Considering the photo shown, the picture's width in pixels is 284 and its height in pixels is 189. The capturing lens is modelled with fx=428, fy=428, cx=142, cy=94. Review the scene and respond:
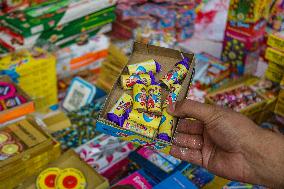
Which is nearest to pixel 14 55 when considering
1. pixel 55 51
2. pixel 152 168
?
pixel 55 51

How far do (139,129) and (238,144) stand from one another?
0.48 meters

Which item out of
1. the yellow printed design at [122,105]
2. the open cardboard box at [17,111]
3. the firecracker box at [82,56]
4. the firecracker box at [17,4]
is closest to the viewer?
the yellow printed design at [122,105]

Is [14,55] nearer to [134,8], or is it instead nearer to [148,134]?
[134,8]

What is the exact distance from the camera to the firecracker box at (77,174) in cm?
217

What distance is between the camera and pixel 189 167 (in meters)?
2.42

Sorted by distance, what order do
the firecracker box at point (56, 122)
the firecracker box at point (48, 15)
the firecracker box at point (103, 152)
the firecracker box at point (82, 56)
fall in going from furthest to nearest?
the firecracker box at point (82, 56) < the firecracker box at point (48, 15) < the firecracker box at point (56, 122) < the firecracker box at point (103, 152)

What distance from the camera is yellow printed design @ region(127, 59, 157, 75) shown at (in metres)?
2.25

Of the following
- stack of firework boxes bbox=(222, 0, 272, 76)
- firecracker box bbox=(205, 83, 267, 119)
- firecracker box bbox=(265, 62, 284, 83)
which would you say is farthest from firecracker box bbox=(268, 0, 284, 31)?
firecracker box bbox=(205, 83, 267, 119)

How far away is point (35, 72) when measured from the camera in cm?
329

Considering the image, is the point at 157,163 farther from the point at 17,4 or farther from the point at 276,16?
the point at 17,4

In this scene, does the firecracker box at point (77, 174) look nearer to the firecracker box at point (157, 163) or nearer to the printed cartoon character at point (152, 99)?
the firecracker box at point (157, 163)

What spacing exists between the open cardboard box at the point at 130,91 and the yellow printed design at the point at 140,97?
92 mm

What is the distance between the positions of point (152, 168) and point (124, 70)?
0.56m

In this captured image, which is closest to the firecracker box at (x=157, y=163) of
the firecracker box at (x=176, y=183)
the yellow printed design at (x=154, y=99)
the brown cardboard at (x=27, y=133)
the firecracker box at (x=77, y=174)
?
the firecracker box at (x=176, y=183)
